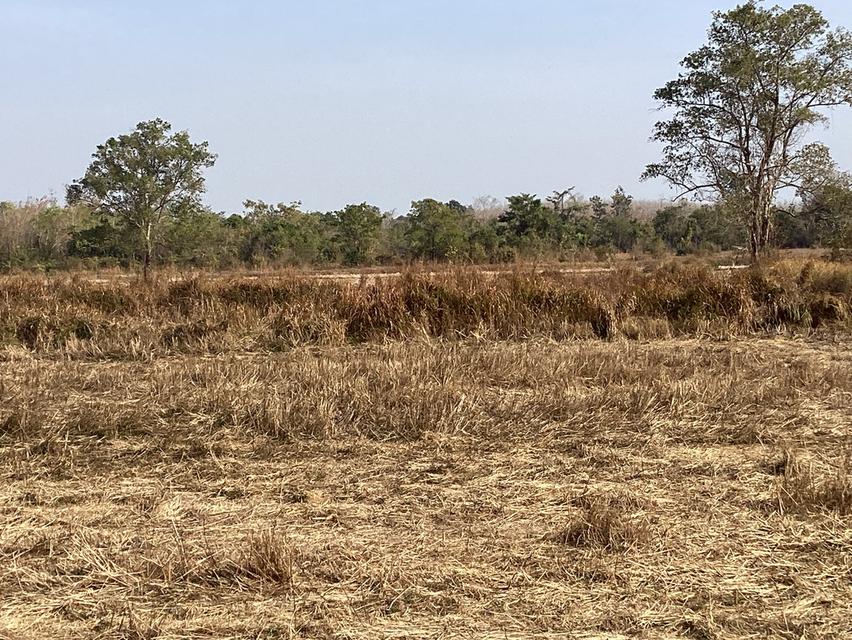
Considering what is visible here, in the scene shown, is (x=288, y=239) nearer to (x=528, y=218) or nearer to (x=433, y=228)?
(x=433, y=228)

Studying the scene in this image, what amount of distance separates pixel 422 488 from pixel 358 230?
30123 mm

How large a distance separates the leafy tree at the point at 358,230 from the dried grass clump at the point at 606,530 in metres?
29.7

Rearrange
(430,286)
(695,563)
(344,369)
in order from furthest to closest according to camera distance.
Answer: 1. (430,286)
2. (344,369)
3. (695,563)

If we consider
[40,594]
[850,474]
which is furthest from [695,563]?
[40,594]

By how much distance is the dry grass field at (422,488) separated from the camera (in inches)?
111

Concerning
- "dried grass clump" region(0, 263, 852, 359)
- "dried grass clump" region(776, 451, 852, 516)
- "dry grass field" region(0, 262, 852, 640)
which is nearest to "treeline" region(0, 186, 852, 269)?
"dried grass clump" region(0, 263, 852, 359)

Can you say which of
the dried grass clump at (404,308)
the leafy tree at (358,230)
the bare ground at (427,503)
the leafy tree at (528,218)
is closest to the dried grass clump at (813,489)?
the bare ground at (427,503)

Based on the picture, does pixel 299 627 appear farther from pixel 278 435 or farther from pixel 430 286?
pixel 430 286

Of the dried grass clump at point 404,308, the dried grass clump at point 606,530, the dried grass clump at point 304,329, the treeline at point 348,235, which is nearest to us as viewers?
the dried grass clump at point 606,530

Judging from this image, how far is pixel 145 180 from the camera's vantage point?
2794 cm

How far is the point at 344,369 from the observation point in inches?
279

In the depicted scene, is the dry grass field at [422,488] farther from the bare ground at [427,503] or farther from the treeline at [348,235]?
the treeline at [348,235]

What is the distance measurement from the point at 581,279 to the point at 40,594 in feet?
32.4

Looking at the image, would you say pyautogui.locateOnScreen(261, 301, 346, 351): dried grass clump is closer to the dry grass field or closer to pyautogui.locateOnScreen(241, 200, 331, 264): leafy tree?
the dry grass field
